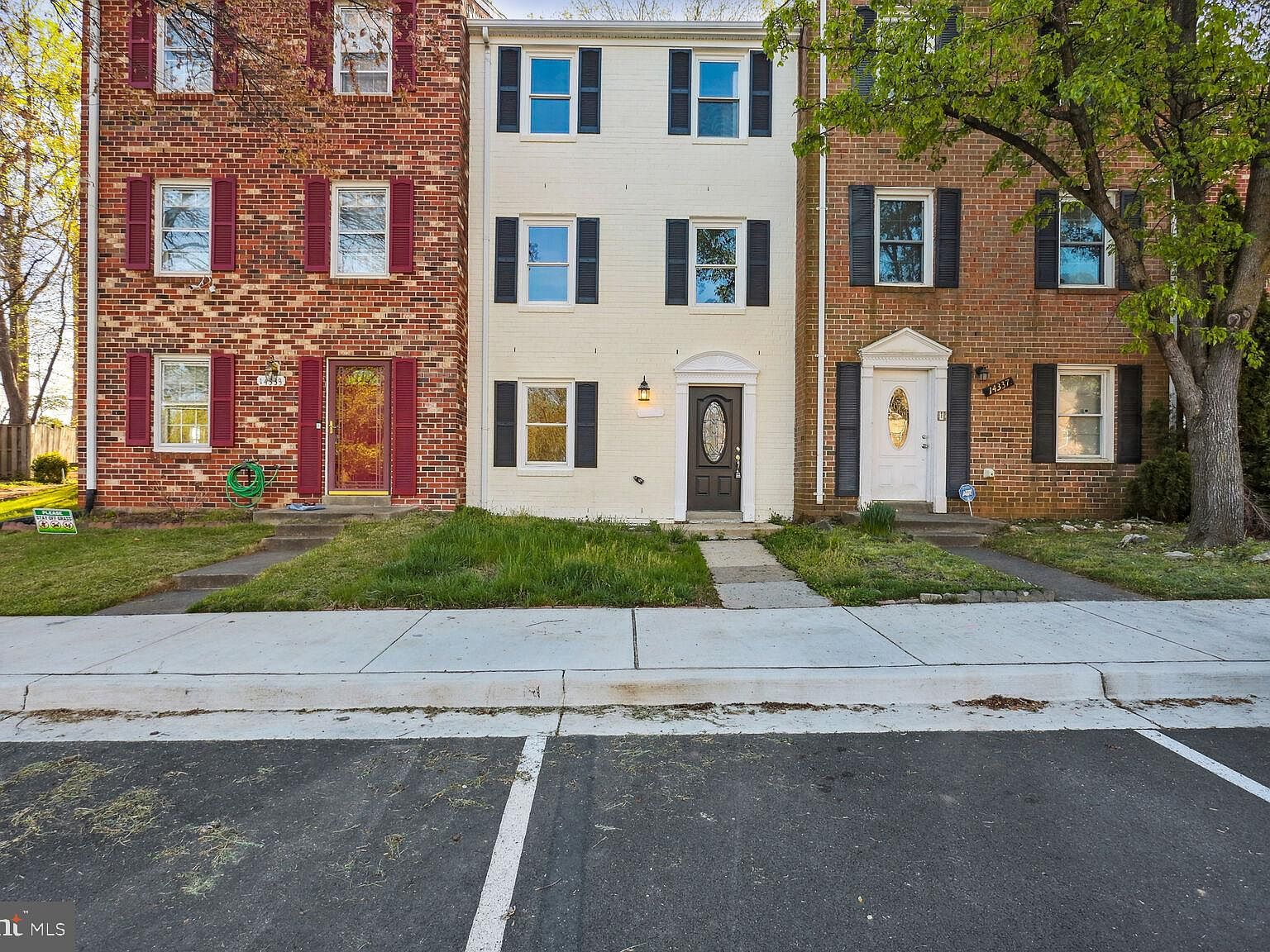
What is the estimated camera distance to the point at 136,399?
10352 mm

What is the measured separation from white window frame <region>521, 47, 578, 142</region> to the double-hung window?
219 inches

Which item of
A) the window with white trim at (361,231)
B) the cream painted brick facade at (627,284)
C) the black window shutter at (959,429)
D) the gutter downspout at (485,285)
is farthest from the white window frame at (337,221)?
the black window shutter at (959,429)

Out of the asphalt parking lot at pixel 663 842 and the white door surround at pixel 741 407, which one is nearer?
the asphalt parking lot at pixel 663 842

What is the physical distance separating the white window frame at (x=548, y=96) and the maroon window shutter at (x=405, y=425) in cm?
479

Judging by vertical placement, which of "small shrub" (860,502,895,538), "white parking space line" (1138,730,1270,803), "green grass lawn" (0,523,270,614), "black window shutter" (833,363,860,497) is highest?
"black window shutter" (833,363,860,497)

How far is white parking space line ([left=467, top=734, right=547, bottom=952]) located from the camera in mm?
2004

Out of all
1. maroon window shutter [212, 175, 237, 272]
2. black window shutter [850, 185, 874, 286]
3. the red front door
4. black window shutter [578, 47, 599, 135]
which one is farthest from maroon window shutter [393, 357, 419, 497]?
black window shutter [850, 185, 874, 286]

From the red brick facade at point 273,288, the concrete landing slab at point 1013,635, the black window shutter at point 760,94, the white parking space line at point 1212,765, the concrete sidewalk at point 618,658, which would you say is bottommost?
the white parking space line at point 1212,765

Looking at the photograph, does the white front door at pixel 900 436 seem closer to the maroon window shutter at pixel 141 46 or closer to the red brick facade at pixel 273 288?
the red brick facade at pixel 273 288

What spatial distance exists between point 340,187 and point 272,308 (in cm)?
238

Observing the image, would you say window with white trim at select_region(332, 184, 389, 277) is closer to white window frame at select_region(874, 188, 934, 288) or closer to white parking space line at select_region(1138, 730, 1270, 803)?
white window frame at select_region(874, 188, 934, 288)

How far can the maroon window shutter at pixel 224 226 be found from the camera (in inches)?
407

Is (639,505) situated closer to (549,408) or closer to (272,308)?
(549,408)

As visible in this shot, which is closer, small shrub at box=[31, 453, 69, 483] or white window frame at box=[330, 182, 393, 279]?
white window frame at box=[330, 182, 393, 279]
